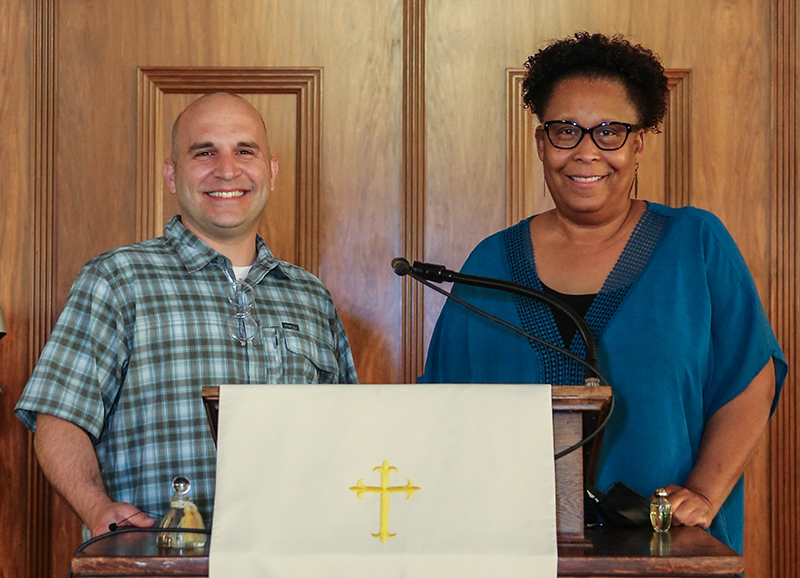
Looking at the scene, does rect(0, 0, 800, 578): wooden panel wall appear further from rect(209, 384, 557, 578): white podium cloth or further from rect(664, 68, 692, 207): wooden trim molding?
rect(209, 384, 557, 578): white podium cloth

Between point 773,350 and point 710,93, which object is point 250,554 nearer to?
point 773,350

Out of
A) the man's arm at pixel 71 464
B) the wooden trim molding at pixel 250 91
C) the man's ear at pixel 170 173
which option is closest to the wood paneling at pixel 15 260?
the wooden trim molding at pixel 250 91

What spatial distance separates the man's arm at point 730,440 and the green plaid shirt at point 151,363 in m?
0.84

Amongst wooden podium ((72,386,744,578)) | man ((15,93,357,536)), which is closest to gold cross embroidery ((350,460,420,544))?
wooden podium ((72,386,744,578))

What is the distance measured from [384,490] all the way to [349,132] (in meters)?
1.73

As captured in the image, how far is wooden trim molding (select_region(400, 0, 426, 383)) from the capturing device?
104 inches

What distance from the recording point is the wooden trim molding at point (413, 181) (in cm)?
263

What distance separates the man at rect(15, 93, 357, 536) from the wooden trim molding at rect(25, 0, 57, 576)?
75cm

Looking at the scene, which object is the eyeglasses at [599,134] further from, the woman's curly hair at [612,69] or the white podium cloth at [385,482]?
the white podium cloth at [385,482]

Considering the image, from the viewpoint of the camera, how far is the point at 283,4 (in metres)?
2.65

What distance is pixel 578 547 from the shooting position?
3.61ft

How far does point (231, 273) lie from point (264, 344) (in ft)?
0.60

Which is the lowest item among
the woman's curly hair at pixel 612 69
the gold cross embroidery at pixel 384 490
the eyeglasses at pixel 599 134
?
the gold cross embroidery at pixel 384 490

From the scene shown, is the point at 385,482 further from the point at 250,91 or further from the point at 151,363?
the point at 250,91
